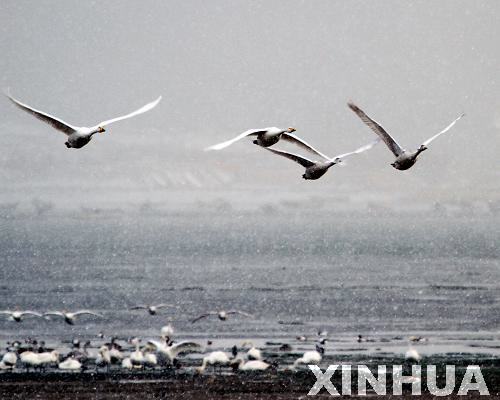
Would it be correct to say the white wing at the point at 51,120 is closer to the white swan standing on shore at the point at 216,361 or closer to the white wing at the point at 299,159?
the white wing at the point at 299,159

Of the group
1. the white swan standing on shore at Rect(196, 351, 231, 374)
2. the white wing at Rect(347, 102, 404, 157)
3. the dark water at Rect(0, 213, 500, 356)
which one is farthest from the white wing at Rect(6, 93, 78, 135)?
the dark water at Rect(0, 213, 500, 356)

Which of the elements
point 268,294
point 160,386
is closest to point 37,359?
point 160,386

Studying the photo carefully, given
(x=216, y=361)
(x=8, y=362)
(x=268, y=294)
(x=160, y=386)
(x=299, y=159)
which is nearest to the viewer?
(x=299, y=159)

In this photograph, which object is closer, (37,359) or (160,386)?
(160,386)

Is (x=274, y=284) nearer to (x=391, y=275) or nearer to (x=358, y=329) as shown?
(x=391, y=275)

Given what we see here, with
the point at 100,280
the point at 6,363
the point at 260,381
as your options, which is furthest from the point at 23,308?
the point at 260,381

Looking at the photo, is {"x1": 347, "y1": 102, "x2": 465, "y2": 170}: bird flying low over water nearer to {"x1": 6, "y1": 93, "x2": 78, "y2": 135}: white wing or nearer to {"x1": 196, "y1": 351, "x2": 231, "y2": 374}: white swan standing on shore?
{"x1": 6, "y1": 93, "x2": 78, "y2": 135}: white wing

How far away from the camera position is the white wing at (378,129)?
17469 millimetres

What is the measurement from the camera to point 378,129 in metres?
18.5

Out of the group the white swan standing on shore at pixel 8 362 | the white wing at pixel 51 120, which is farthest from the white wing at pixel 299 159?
→ the white swan standing on shore at pixel 8 362

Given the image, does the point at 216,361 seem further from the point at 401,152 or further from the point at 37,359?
the point at 401,152

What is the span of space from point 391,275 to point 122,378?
348ft

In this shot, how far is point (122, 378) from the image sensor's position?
45.2 metres

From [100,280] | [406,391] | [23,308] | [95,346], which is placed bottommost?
[406,391]
